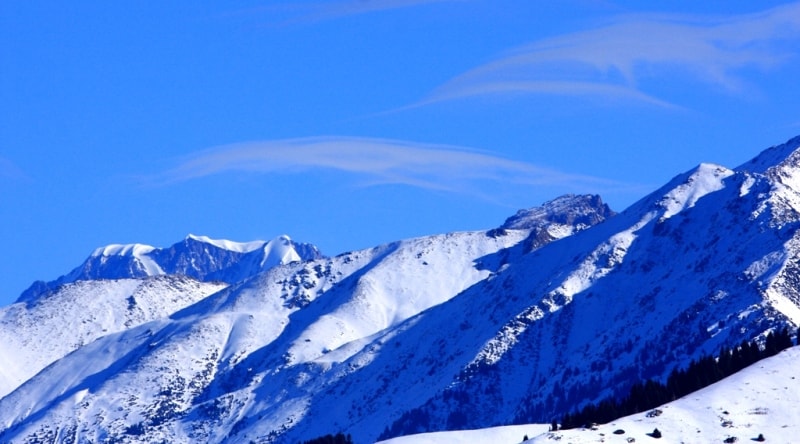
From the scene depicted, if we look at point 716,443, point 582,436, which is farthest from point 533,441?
point 716,443

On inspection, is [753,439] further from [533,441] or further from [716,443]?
[533,441]

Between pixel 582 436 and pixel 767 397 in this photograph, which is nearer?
pixel 582 436

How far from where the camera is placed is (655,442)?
180 meters

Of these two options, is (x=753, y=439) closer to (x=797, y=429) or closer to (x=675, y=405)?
(x=797, y=429)

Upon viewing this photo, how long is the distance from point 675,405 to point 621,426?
38.0 feet

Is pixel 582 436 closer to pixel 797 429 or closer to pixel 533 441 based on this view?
pixel 533 441

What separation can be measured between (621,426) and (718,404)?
13339mm

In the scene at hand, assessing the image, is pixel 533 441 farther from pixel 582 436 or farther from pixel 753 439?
pixel 753 439

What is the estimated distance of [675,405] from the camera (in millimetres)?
194875

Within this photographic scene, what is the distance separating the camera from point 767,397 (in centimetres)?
19512

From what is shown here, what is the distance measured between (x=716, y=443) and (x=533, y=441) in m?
17.6

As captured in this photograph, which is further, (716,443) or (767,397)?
(767,397)

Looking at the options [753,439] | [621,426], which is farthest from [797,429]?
[621,426]

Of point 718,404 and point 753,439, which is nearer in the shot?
point 753,439
